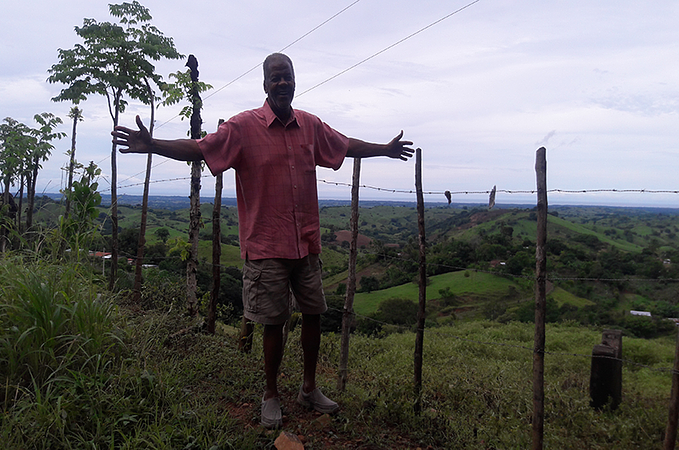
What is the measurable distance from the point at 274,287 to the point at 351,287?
1.33 m

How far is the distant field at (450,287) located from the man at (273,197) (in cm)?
1825

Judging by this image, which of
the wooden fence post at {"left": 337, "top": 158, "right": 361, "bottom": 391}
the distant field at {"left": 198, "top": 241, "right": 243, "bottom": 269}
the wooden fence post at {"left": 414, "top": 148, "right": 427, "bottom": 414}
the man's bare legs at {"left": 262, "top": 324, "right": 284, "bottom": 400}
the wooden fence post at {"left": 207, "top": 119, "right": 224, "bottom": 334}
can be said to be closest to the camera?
the man's bare legs at {"left": 262, "top": 324, "right": 284, "bottom": 400}

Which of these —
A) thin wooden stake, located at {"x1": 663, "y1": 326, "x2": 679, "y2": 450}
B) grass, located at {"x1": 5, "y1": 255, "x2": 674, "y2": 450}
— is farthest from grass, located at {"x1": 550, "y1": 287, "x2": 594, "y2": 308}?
thin wooden stake, located at {"x1": 663, "y1": 326, "x2": 679, "y2": 450}

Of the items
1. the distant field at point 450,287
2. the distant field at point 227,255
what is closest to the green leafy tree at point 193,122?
the distant field at point 450,287

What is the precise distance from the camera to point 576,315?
655 inches

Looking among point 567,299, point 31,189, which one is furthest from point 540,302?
point 567,299

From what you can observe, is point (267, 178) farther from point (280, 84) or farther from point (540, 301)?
point (540, 301)

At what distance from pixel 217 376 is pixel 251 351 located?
41.1 inches

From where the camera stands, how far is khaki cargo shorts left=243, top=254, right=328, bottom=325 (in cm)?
264

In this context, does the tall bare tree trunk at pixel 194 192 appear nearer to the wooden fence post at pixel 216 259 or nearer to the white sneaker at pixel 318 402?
the wooden fence post at pixel 216 259

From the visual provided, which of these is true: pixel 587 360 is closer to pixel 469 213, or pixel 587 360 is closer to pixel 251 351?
pixel 251 351

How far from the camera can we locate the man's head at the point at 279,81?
2.65 meters

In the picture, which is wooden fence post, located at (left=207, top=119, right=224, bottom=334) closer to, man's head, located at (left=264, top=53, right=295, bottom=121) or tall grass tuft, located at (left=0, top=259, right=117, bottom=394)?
tall grass tuft, located at (left=0, top=259, right=117, bottom=394)

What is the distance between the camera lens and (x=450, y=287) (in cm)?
2406
